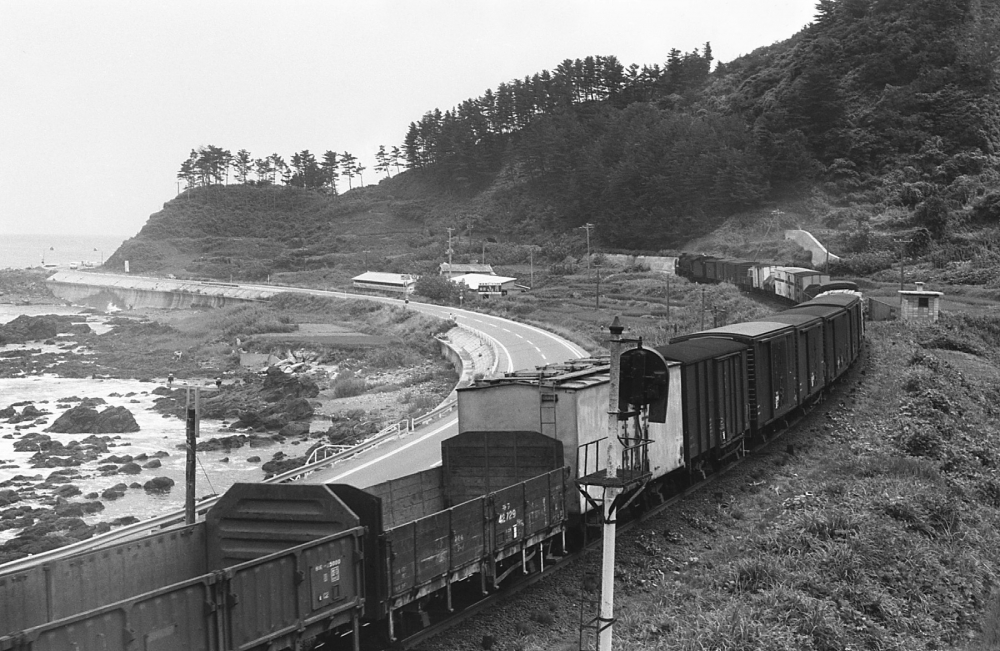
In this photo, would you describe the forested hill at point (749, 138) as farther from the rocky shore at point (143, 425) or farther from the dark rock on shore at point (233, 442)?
the dark rock on shore at point (233, 442)

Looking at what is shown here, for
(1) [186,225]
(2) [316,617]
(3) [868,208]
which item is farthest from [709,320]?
(1) [186,225]

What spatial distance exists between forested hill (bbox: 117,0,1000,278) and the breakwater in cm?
2824

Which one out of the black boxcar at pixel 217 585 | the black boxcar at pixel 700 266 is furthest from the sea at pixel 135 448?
the black boxcar at pixel 700 266

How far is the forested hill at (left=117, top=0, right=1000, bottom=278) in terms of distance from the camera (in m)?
103

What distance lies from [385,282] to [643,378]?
107525mm

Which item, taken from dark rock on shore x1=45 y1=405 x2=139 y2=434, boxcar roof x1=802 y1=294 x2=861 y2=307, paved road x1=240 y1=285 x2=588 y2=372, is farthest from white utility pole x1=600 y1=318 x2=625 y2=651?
dark rock on shore x1=45 y1=405 x2=139 y2=434

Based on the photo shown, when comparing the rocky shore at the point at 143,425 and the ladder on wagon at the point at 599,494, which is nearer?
the ladder on wagon at the point at 599,494

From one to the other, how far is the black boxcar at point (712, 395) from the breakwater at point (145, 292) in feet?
311

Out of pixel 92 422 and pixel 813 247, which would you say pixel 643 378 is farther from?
pixel 813 247

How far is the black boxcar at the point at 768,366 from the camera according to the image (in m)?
23.1

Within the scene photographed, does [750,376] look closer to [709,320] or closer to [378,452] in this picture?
[378,452]

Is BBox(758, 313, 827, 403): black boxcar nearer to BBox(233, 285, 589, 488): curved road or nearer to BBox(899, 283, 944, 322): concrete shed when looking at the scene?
BBox(233, 285, 589, 488): curved road

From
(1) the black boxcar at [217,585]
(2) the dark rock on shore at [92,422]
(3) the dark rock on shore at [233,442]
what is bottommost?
(3) the dark rock on shore at [233,442]

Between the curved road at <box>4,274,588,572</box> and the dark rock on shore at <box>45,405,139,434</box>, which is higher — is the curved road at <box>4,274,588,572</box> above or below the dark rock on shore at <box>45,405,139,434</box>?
above
